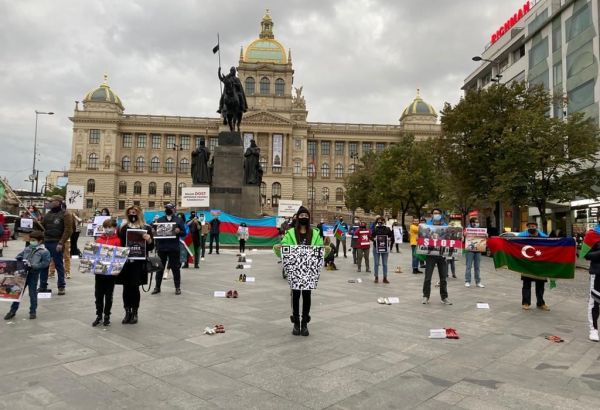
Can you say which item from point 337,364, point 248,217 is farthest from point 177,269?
point 248,217

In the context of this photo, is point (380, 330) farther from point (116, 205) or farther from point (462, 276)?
point (116, 205)

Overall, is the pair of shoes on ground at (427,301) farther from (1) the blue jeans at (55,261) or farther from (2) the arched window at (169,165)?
(2) the arched window at (169,165)

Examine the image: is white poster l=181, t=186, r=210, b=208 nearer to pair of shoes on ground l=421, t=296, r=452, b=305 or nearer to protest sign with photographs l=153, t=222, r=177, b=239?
protest sign with photographs l=153, t=222, r=177, b=239

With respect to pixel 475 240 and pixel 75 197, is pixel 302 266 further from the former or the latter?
pixel 75 197

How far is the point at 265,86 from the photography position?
9688cm

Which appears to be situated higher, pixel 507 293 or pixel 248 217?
pixel 248 217

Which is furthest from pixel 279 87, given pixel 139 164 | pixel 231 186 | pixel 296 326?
pixel 296 326

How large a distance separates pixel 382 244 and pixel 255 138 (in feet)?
269

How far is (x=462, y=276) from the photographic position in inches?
595

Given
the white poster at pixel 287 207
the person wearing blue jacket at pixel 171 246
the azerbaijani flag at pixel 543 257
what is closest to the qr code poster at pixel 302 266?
the person wearing blue jacket at pixel 171 246

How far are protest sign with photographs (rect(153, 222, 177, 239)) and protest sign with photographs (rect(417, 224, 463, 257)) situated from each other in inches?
216

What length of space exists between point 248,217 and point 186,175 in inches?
2983

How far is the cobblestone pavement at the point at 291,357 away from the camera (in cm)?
425

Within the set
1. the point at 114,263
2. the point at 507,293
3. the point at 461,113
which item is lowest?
the point at 507,293
